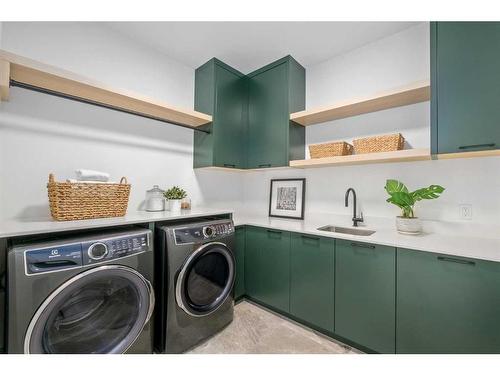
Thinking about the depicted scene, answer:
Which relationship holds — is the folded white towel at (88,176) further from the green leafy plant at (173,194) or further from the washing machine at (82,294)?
the green leafy plant at (173,194)

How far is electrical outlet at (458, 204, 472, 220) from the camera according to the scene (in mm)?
1589

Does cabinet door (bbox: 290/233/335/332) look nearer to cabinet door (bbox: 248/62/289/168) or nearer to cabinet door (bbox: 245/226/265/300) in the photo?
cabinet door (bbox: 245/226/265/300)

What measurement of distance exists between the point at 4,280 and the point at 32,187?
0.77 metres

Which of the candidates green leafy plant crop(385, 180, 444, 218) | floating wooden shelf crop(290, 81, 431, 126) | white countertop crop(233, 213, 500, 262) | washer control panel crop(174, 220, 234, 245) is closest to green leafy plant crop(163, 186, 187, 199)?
washer control panel crop(174, 220, 234, 245)

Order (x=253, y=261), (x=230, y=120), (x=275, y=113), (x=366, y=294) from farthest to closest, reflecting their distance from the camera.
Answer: (x=230, y=120) → (x=275, y=113) → (x=253, y=261) → (x=366, y=294)

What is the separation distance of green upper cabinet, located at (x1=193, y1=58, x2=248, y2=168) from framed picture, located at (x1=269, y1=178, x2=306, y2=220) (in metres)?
0.49

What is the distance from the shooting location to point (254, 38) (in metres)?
1.98

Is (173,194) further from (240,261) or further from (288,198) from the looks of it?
(288,198)

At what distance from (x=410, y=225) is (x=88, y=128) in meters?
2.52

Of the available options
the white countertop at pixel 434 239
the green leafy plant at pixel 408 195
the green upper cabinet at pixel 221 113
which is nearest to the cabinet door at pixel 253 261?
the white countertop at pixel 434 239

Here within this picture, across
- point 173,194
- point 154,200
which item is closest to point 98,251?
point 154,200

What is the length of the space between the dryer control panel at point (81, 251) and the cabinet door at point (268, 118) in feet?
4.72
